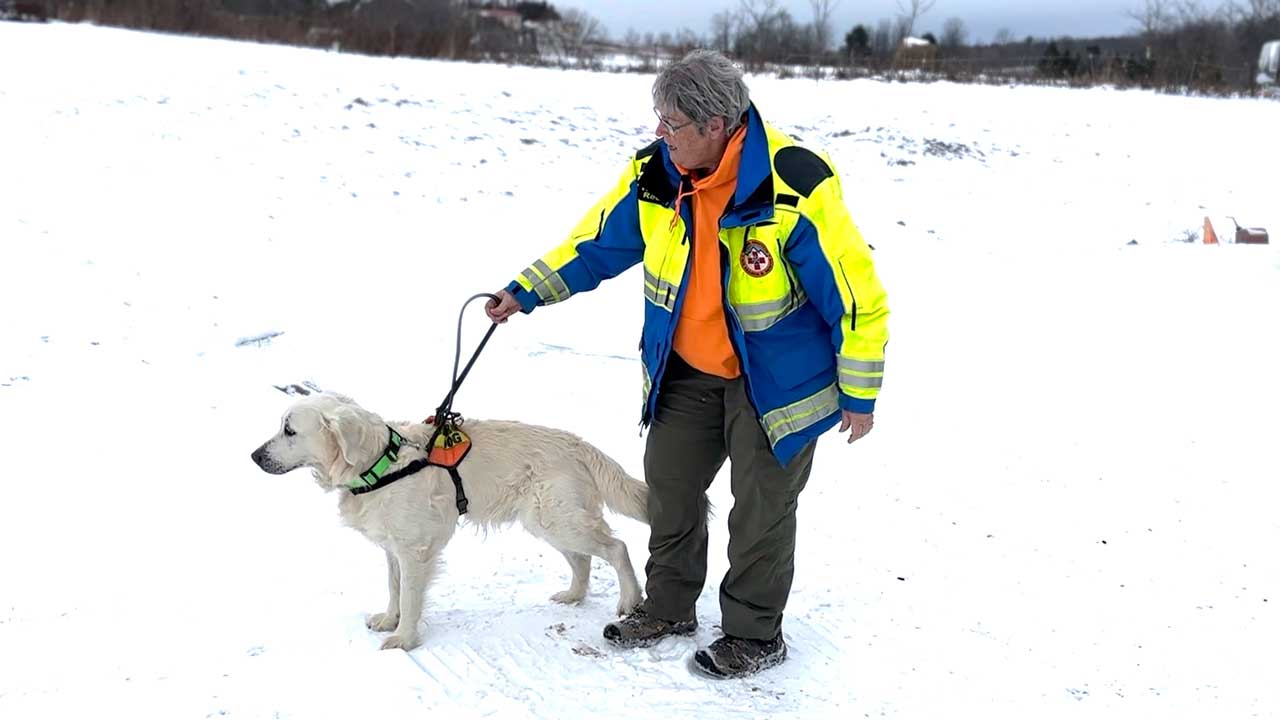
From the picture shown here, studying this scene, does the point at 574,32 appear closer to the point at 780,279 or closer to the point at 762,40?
the point at 762,40

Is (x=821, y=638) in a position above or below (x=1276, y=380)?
below

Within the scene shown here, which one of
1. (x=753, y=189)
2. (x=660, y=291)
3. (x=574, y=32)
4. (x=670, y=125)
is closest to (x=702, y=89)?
(x=670, y=125)

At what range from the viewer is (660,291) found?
136 inches

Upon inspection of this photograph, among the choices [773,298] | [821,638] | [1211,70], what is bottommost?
[821,638]

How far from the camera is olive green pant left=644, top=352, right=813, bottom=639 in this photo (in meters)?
3.55

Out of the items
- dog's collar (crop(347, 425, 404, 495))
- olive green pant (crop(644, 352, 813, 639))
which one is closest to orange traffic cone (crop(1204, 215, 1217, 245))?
olive green pant (crop(644, 352, 813, 639))

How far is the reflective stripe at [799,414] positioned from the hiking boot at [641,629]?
95 cm

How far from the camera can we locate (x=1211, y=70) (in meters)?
22.5

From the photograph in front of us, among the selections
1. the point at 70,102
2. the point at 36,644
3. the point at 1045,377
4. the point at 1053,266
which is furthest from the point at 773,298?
the point at 70,102

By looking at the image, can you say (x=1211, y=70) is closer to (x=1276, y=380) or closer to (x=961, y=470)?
(x=1276, y=380)

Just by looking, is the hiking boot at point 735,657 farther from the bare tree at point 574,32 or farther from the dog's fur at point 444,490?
the bare tree at point 574,32

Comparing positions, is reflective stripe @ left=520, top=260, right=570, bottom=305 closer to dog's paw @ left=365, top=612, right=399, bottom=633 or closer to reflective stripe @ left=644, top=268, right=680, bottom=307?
reflective stripe @ left=644, top=268, right=680, bottom=307

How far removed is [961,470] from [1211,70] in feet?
69.0

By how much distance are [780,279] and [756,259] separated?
0.10 meters
